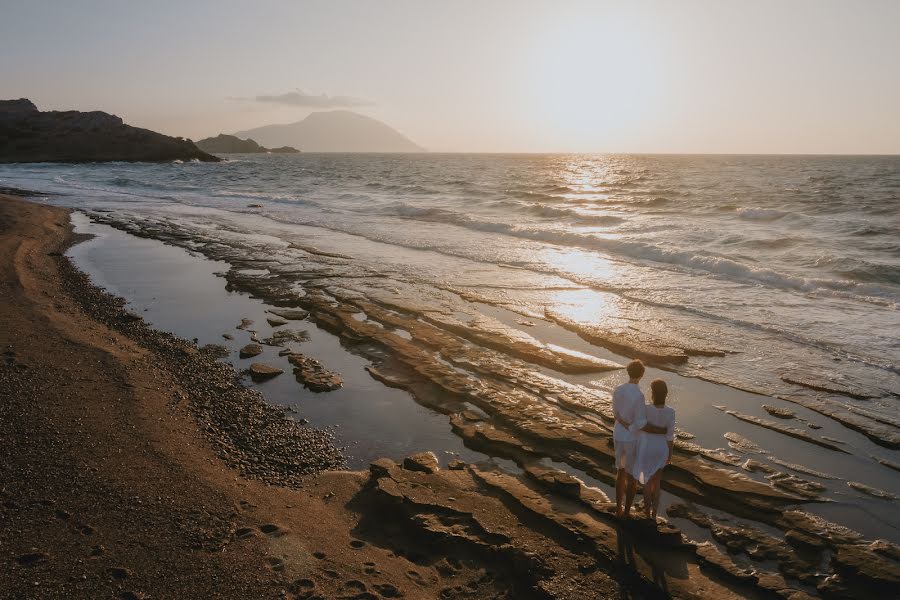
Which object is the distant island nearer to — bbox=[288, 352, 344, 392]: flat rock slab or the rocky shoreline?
the rocky shoreline

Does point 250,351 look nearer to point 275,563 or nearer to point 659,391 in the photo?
point 275,563

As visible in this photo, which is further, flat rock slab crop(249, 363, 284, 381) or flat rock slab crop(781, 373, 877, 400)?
flat rock slab crop(249, 363, 284, 381)

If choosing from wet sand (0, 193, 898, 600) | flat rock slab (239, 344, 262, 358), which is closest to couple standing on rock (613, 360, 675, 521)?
wet sand (0, 193, 898, 600)

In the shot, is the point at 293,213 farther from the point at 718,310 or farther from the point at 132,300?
the point at 718,310

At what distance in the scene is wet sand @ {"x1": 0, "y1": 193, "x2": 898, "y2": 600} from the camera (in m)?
4.96

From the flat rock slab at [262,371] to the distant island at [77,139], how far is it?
4334 inches

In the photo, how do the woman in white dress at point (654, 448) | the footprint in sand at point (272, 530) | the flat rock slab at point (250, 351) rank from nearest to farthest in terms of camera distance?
the footprint in sand at point (272, 530), the woman in white dress at point (654, 448), the flat rock slab at point (250, 351)

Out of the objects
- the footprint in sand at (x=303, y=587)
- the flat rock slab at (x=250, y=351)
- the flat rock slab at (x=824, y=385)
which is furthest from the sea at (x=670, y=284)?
the footprint in sand at (x=303, y=587)

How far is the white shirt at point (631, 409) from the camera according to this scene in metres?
5.92

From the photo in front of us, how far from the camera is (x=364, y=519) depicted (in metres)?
5.96

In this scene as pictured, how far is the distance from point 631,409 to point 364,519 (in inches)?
122

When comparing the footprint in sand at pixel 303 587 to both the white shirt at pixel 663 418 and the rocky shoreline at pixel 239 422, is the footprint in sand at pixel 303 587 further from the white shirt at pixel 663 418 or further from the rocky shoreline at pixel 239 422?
the white shirt at pixel 663 418

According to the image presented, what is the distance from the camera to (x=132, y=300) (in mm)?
13820

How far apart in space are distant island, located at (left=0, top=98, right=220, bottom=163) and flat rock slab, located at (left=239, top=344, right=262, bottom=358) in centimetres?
10891
